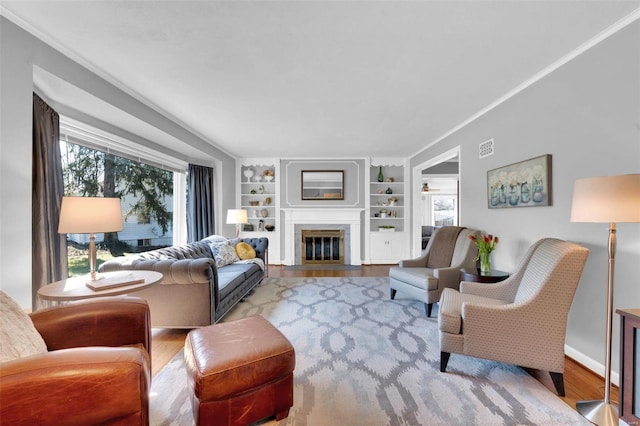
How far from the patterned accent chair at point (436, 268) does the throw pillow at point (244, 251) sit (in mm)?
2102

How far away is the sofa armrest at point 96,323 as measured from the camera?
143 centimetres

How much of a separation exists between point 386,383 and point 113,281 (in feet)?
6.78

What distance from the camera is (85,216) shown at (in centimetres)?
179

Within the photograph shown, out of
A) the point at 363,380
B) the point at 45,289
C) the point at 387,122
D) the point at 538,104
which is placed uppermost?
the point at 387,122

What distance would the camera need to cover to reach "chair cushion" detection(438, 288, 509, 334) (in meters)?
1.94

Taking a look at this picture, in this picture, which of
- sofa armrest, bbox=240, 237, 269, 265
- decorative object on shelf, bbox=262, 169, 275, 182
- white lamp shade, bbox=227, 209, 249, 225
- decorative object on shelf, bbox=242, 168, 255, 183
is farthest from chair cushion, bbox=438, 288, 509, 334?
decorative object on shelf, bbox=242, 168, 255, 183

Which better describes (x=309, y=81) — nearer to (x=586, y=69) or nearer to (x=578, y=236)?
(x=586, y=69)

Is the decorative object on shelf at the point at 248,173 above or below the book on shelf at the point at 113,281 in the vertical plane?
above

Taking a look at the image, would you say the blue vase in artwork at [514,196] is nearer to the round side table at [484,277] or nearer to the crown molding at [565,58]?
the round side table at [484,277]

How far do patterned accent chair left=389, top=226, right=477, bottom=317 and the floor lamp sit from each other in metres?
1.42

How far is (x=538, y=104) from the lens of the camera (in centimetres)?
246

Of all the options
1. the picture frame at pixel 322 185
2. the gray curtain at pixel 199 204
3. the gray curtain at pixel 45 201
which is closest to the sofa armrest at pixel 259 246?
the gray curtain at pixel 199 204

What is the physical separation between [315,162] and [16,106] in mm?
4645

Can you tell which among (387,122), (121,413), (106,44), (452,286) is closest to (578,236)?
(452,286)
